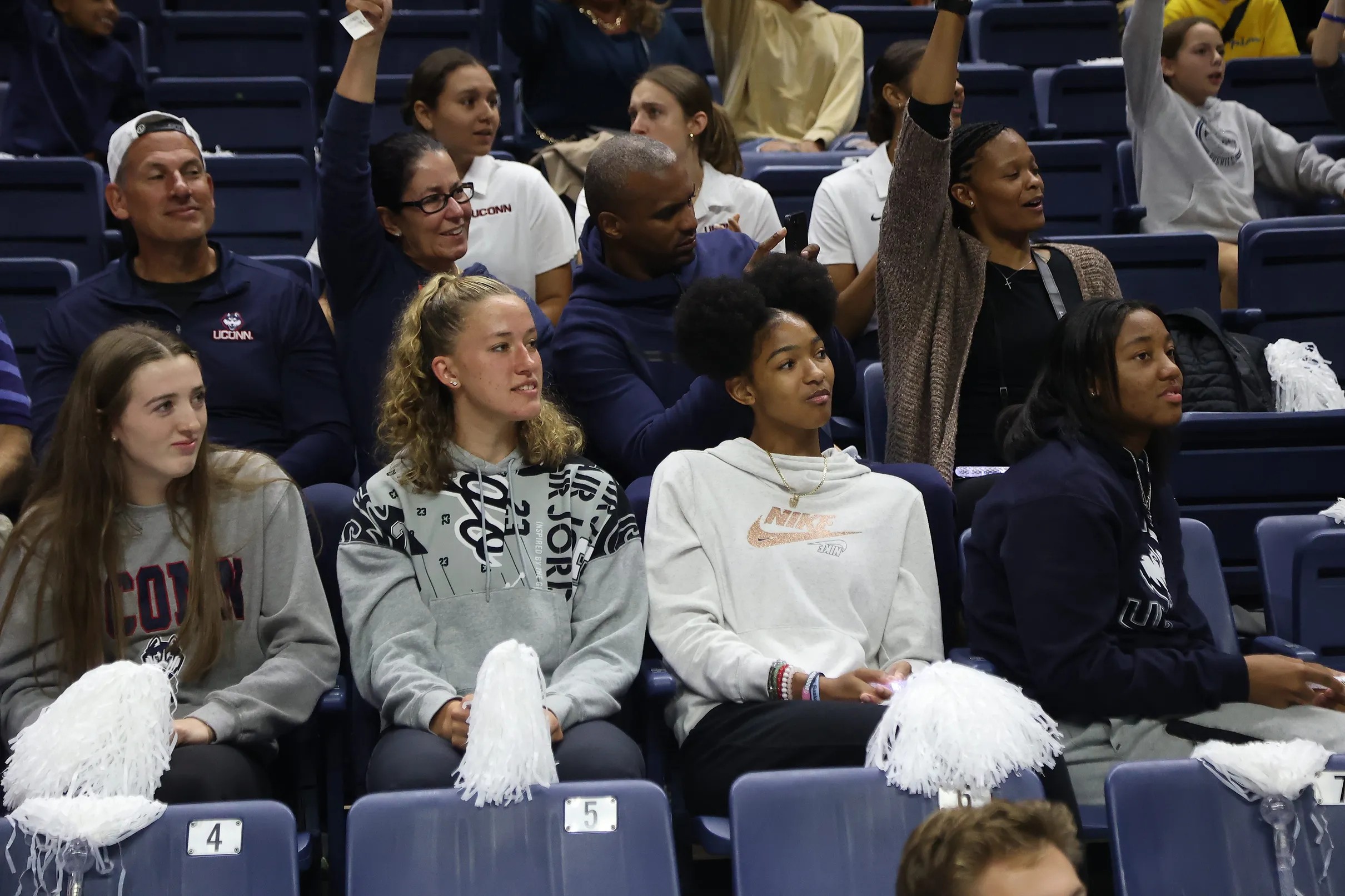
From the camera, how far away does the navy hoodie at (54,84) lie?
201 inches

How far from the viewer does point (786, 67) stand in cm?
531

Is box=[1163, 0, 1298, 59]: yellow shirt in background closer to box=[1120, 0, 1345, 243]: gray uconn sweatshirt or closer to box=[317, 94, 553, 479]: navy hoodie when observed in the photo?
box=[1120, 0, 1345, 243]: gray uconn sweatshirt

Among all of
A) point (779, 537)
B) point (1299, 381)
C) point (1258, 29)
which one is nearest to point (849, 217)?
point (1299, 381)

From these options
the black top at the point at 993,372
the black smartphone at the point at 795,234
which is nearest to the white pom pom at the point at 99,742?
the black smartphone at the point at 795,234

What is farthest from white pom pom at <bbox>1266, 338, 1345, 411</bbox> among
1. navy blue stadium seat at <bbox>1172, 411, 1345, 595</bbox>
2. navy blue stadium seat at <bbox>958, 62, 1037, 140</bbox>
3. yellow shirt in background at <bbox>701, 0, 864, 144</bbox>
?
yellow shirt in background at <bbox>701, 0, 864, 144</bbox>

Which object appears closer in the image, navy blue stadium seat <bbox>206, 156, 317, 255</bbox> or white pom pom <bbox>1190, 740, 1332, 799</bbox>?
white pom pom <bbox>1190, 740, 1332, 799</bbox>

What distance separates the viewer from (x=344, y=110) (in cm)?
304

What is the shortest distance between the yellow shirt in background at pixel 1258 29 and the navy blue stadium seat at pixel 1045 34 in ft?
1.32

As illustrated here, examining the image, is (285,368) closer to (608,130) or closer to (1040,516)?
(1040,516)

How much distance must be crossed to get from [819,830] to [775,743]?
0.32m

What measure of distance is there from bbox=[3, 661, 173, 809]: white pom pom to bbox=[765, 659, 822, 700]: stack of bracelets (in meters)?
0.88

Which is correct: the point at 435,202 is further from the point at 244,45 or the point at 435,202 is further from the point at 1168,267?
the point at 244,45

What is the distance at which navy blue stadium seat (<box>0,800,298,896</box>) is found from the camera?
6.24ft

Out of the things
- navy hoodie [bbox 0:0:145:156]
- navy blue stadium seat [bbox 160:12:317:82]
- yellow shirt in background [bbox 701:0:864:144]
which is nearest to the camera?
navy hoodie [bbox 0:0:145:156]
